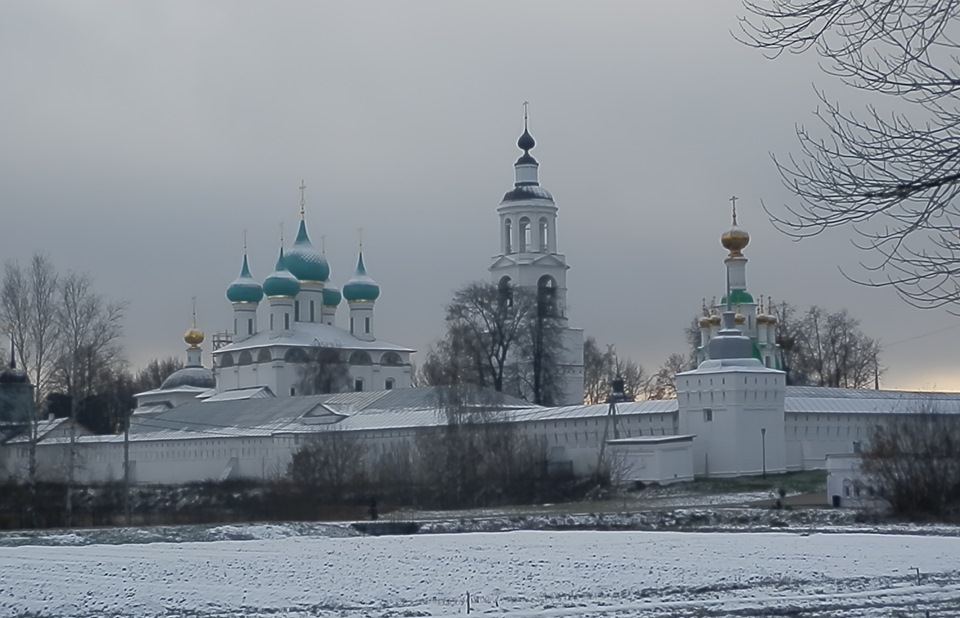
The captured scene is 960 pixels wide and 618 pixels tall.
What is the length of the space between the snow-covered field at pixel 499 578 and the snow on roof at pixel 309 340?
149ft

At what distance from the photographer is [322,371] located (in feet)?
226

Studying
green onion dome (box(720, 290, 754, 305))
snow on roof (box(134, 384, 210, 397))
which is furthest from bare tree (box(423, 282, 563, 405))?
snow on roof (box(134, 384, 210, 397))

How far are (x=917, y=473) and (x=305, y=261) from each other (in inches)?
1748

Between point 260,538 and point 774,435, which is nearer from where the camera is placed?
point 260,538

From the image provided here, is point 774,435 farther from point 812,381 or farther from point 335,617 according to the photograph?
point 335,617

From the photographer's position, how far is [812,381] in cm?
7200

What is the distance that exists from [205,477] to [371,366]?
15.2 m

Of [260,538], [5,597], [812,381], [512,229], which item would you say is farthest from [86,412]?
[5,597]

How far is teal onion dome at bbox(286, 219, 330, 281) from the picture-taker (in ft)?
235

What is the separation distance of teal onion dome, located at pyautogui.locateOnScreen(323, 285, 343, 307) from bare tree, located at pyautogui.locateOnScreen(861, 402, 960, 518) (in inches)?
1701

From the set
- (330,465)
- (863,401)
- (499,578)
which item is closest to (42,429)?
(330,465)

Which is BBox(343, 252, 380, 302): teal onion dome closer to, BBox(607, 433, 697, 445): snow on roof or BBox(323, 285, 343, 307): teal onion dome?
BBox(323, 285, 343, 307): teal onion dome

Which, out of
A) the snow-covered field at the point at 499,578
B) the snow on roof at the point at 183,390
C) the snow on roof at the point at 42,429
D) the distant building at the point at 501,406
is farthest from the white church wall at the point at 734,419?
the snow on roof at the point at 183,390

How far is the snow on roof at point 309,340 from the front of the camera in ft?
226
